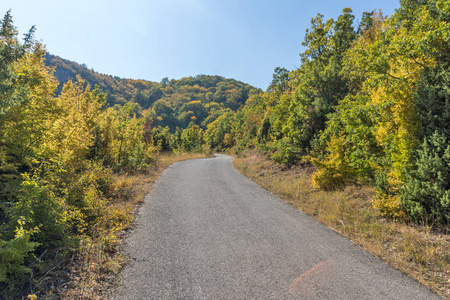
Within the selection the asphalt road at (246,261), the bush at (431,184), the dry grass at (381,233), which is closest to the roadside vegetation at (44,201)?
the asphalt road at (246,261)

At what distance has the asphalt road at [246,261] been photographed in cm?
296

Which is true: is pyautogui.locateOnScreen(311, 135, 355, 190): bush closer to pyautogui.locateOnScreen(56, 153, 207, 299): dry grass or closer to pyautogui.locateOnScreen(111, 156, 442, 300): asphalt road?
pyautogui.locateOnScreen(111, 156, 442, 300): asphalt road

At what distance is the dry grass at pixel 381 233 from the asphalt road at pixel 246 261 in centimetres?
28

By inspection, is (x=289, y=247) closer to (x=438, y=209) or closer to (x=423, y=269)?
(x=423, y=269)

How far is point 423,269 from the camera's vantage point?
11.7 ft

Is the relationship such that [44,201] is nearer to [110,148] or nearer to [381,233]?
[381,233]

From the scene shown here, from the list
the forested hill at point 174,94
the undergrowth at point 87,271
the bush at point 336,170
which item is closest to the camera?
the undergrowth at point 87,271

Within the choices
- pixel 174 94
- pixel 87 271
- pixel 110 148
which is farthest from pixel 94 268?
pixel 174 94

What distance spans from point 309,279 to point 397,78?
5.69 metres

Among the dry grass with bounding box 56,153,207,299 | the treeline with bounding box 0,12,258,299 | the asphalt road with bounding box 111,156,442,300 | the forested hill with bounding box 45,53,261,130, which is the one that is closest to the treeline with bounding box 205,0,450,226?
the asphalt road with bounding box 111,156,442,300

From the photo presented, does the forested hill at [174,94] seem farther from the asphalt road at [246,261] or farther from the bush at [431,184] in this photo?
the bush at [431,184]

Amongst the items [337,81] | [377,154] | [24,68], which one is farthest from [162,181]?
[337,81]

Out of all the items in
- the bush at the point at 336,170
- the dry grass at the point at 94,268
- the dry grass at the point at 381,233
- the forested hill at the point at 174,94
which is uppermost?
the forested hill at the point at 174,94

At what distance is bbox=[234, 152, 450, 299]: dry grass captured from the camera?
3.56m
